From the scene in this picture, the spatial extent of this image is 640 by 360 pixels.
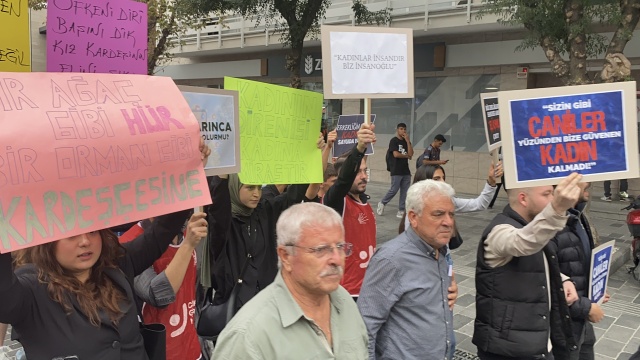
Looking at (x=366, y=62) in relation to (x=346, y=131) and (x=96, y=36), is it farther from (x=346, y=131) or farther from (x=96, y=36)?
(x=346, y=131)

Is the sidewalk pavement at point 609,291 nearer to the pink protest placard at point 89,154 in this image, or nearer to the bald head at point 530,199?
the pink protest placard at point 89,154

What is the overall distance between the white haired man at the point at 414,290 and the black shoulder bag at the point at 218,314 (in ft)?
2.67

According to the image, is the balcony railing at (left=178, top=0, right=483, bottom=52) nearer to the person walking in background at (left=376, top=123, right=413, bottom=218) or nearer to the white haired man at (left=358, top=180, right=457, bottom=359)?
the person walking in background at (left=376, top=123, right=413, bottom=218)

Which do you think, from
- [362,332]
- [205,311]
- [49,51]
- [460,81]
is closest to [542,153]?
[362,332]

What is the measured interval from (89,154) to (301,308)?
37.7 inches

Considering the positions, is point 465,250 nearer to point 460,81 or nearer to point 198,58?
point 460,81

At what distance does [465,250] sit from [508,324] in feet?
17.7

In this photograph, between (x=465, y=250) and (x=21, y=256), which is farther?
(x=465, y=250)

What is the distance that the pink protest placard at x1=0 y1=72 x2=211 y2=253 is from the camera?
1.68 meters

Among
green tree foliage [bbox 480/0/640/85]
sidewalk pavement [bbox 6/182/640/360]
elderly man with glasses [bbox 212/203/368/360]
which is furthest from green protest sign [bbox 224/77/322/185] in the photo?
green tree foliage [bbox 480/0/640/85]

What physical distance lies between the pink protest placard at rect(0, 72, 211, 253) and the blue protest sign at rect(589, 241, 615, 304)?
7.40 feet

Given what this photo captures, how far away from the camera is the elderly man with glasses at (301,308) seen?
1.60 metres

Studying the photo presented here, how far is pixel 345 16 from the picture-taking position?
15.1 meters

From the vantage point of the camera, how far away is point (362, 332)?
6.30 feet
